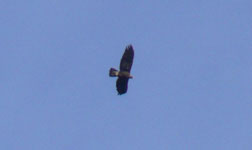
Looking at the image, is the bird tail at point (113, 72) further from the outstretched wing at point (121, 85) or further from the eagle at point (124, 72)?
the outstretched wing at point (121, 85)

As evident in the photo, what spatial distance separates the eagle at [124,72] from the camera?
4946 inches

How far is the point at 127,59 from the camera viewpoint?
126 m

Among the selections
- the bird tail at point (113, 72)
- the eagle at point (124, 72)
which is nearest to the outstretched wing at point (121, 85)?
the eagle at point (124, 72)

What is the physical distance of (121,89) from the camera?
127 metres

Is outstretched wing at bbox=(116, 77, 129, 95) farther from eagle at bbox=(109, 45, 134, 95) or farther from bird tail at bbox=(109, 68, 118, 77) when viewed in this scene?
bird tail at bbox=(109, 68, 118, 77)

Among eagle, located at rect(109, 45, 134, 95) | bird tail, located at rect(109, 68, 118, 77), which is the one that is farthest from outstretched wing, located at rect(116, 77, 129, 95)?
bird tail, located at rect(109, 68, 118, 77)

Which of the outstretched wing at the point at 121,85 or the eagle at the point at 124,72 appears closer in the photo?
the eagle at the point at 124,72

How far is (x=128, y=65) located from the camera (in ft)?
415

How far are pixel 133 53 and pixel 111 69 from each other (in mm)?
2284

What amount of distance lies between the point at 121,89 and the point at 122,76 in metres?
1.21

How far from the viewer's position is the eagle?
412 ft

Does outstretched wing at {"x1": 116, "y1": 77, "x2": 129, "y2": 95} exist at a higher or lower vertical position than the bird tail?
lower

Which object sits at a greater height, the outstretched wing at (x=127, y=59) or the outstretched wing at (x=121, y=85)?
the outstretched wing at (x=127, y=59)

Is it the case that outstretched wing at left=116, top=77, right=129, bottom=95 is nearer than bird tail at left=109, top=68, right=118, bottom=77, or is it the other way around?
bird tail at left=109, top=68, right=118, bottom=77
